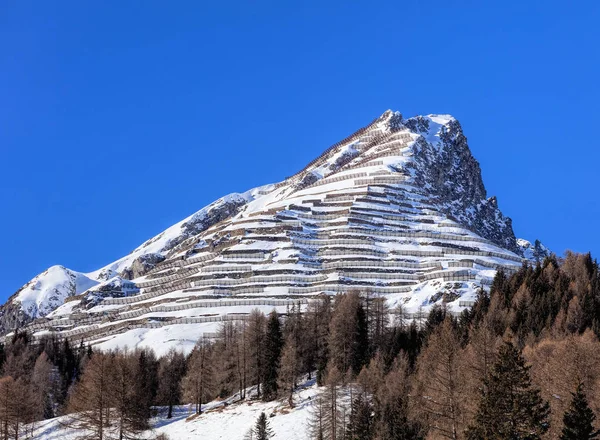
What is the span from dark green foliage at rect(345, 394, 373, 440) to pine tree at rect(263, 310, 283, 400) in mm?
29593

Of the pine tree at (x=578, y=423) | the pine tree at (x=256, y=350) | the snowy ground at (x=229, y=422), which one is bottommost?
the snowy ground at (x=229, y=422)

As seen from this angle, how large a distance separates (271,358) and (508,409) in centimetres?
6466

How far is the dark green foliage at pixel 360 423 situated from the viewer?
89062mm

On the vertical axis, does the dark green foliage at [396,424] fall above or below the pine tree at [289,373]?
Answer: below

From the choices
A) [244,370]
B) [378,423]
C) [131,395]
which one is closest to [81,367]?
[244,370]

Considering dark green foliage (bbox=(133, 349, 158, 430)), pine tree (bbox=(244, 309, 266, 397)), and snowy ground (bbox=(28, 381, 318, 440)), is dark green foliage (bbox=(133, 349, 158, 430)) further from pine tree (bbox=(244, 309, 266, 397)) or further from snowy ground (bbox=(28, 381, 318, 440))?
pine tree (bbox=(244, 309, 266, 397))

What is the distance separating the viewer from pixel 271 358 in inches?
Answer: 4998

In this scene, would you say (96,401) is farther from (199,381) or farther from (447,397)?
(199,381)

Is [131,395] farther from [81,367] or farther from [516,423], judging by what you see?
[81,367]

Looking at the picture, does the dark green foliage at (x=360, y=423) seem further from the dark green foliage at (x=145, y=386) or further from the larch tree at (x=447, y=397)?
the dark green foliage at (x=145, y=386)

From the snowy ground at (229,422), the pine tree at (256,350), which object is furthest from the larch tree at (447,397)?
the pine tree at (256,350)

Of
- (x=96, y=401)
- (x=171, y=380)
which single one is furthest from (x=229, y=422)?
(x=96, y=401)

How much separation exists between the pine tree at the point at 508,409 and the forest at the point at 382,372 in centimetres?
11

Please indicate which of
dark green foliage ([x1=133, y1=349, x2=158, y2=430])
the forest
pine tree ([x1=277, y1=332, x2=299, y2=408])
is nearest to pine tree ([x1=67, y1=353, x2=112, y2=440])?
the forest
